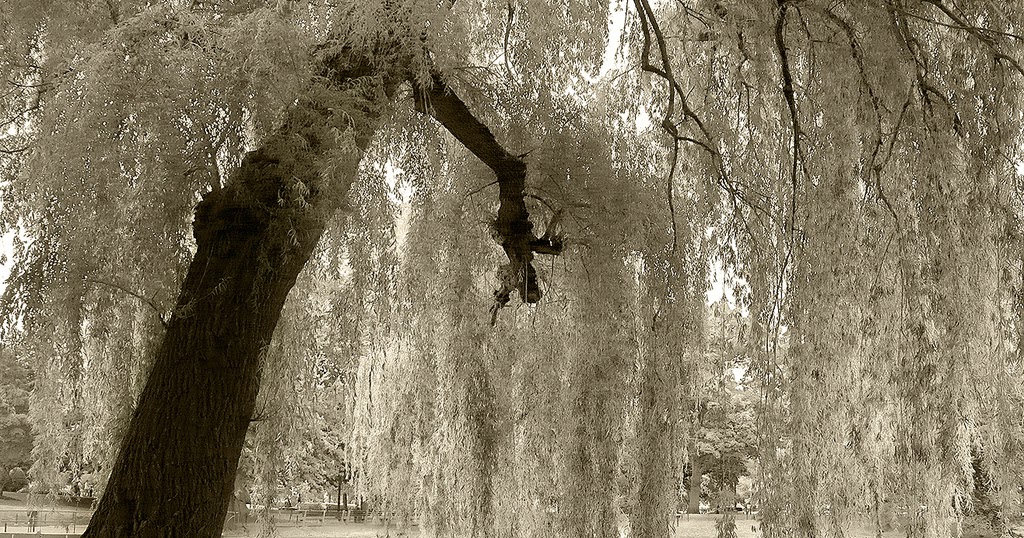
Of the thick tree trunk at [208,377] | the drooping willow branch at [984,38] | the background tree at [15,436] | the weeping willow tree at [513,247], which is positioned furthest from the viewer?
the background tree at [15,436]

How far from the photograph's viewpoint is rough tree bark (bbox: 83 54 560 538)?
2.57 m

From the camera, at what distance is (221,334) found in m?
2.80

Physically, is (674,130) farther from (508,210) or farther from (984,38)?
(984,38)

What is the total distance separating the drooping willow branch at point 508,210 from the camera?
12.0 feet

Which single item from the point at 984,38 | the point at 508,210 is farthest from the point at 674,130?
the point at 984,38

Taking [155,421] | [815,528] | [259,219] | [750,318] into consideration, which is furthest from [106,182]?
[815,528]

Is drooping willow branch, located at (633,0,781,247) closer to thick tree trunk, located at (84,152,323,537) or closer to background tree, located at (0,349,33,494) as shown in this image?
thick tree trunk, located at (84,152,323,537)

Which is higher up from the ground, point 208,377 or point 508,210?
point 508,210

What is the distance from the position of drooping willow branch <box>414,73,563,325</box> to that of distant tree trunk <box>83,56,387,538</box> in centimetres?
60

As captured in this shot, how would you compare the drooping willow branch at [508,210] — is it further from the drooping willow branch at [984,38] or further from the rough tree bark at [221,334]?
the drooping willow branch at [984,38]

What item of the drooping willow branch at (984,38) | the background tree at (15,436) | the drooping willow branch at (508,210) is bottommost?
the background tree at (15,436)

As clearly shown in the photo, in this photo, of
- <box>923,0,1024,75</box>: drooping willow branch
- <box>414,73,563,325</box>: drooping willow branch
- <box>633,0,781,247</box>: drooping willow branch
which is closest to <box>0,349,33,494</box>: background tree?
<box>414,73,563,325</box>: drooping willow branch

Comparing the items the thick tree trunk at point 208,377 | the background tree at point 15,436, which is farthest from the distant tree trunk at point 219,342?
the background tree at point 15,436

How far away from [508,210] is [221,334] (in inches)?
62.8
